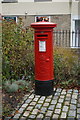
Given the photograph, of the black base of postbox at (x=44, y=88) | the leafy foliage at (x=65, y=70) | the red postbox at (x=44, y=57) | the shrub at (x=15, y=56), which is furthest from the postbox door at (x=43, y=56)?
the shrub at (x=15, y=56)

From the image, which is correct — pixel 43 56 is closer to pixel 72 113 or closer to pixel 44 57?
pixel 44 57

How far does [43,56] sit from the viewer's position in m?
5.38

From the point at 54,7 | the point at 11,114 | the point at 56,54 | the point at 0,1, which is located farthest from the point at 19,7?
the point at 11,114

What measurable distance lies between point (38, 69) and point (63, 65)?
112 cm

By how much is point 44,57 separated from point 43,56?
0.04 meters

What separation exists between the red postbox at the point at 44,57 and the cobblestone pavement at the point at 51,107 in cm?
25

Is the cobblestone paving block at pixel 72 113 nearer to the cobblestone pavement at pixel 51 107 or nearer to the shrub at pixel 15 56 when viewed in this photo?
the cobblestone pavement at pixel 51 107

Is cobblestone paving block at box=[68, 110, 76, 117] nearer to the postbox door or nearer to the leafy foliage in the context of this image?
the postbox door

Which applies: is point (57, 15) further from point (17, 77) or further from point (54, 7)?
point (17, 77)

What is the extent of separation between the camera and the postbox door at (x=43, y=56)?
17.4 ft

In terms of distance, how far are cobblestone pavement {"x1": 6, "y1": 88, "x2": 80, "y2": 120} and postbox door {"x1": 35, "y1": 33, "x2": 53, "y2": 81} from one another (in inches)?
21.5

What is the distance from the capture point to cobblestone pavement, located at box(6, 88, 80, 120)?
14.2 ft

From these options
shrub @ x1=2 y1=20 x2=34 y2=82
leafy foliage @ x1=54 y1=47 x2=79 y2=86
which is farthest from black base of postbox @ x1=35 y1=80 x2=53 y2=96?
shrub @ x1=2 y1=20 x2=34 y2=82

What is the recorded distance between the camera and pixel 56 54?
6680 millimetres
